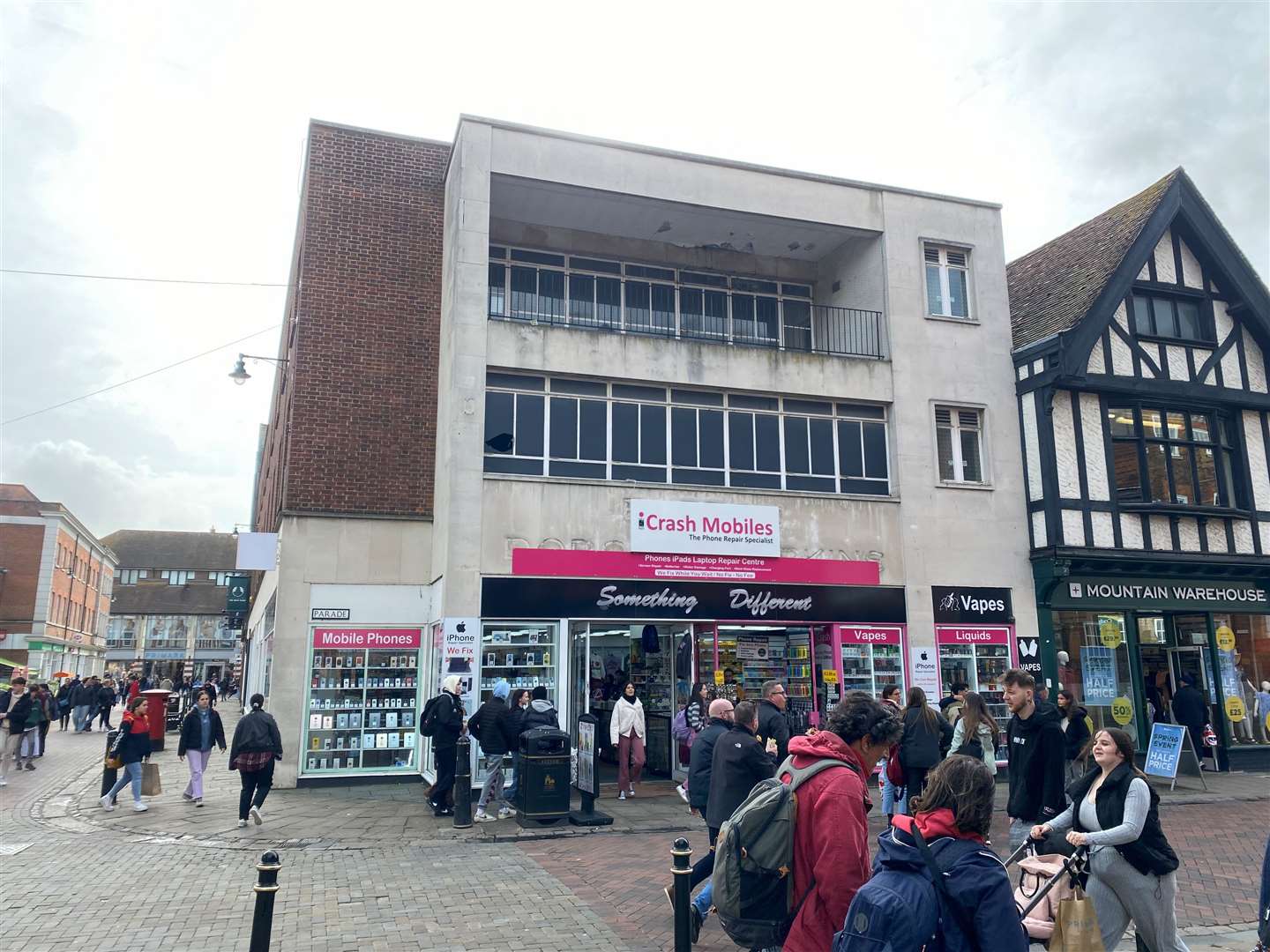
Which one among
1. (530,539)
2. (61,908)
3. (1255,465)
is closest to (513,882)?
(61,908)

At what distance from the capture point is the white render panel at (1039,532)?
1828 centimetres

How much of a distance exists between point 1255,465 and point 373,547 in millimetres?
18271

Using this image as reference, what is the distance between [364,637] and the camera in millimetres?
16391

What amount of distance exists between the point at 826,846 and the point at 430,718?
1010cm

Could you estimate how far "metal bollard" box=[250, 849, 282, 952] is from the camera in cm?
564

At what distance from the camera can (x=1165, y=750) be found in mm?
14500

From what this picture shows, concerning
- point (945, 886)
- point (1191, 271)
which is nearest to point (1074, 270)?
point (1191, 271)

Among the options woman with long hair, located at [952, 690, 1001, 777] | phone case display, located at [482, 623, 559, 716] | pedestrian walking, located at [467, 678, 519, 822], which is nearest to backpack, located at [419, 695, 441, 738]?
pedestrian walking, located at [467, 678, 519, 822]

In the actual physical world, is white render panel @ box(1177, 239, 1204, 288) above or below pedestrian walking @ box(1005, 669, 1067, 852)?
above

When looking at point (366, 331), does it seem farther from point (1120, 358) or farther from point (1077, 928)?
point (1077, 928)

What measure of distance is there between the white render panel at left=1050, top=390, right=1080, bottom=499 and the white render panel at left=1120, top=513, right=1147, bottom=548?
3.72ft

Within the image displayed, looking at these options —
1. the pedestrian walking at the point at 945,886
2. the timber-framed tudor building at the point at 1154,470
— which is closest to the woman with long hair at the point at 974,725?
the pedestrian walking at the point at 945,886

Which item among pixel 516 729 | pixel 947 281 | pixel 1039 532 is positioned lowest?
pixel 516 729

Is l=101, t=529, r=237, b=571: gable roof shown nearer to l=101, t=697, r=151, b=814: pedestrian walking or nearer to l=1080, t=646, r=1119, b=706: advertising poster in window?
l=101, t=697, r=151, b=814: pedestrian walking
